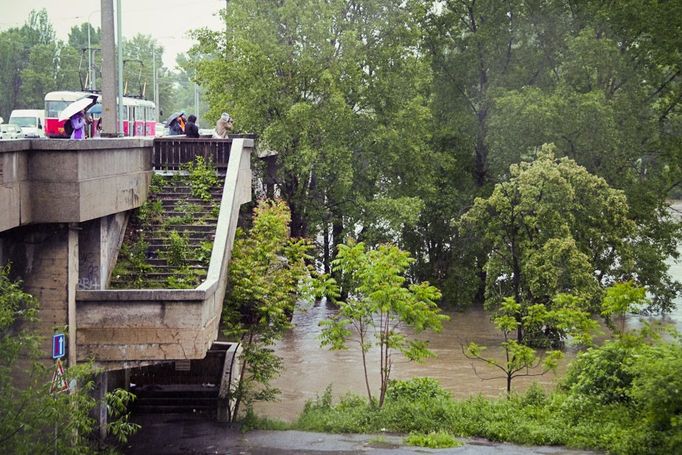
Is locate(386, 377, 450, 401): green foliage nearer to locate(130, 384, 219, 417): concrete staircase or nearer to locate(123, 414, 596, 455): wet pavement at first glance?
locate(123, 414, 596, 455): wet pavement

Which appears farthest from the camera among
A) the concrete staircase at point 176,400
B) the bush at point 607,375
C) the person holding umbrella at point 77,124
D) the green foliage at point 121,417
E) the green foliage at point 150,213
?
the person holding umbrella at point 77,124

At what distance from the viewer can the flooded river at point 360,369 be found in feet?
99.2

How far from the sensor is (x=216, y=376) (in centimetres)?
2466

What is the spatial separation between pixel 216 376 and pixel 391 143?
2138cm

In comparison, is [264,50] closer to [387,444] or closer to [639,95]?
[639,95]

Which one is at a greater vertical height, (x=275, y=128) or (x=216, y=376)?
(x=275, y=128)

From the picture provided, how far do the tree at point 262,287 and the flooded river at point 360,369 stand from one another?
3785 mm

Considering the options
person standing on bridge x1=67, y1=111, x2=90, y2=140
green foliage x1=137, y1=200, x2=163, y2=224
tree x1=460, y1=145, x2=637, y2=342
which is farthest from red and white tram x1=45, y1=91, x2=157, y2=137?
green foliage x1=137, y1=200, x2=163, y2=224

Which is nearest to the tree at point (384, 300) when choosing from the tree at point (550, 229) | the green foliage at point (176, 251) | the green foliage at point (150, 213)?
the green foliage at point (176, 251)

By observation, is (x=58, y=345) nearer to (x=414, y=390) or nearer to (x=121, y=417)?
(x=121, y=417)

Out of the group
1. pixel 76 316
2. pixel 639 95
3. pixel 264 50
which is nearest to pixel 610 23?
pixel 639 95

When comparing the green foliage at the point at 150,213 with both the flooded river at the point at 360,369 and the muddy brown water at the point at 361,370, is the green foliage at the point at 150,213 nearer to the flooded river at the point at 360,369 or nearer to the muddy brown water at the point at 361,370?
the muddy brown water at the point at 361,370

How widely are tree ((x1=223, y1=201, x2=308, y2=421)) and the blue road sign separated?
4886 mm

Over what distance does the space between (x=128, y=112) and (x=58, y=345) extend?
35927 millimetres
